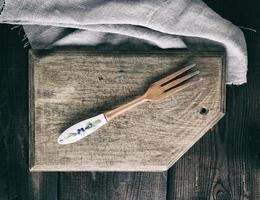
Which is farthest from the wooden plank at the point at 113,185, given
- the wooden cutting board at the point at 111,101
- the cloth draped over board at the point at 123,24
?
the cloth draped over board at the point at 123,24

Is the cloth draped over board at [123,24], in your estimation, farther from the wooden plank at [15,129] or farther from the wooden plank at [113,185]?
the wooden plank at [113,185]

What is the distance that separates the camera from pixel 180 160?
30.3 inches

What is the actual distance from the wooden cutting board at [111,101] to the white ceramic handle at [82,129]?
0.01 m

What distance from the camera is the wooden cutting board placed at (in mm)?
663

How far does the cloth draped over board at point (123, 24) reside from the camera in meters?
0.63

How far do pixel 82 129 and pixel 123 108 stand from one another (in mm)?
64

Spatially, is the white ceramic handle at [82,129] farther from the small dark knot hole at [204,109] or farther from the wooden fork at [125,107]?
the small dark knot hole at [204,109]

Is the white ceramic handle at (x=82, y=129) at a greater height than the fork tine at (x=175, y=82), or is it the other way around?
the fork tine at (x=175, y=82)

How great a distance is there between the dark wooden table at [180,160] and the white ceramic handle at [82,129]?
5.0 inches

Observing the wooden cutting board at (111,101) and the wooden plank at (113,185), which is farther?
the wooden plank at (113,185)

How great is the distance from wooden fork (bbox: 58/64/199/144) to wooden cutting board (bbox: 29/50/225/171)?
13mm

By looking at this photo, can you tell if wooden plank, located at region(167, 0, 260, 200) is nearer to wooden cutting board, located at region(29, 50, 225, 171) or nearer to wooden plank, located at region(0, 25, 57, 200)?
wooden cutting board, located at region(29, 50, 225, 171)

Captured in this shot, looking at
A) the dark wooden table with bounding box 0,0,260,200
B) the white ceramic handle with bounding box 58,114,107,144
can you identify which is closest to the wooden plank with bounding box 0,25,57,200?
the dark wooden table with bounding box 0,0,260,200

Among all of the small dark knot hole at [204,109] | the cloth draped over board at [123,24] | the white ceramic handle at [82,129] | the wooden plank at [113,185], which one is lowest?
the wooden plank at [113,185]
